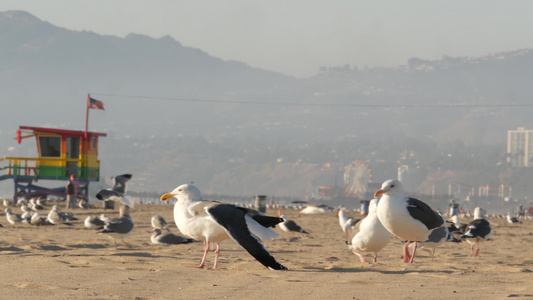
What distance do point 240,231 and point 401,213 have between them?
268cm

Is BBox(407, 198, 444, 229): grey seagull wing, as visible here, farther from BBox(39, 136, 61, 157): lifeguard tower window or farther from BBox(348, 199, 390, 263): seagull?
BBox(39, 136, 61, 157): lifeguard tower window

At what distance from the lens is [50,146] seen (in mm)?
40344

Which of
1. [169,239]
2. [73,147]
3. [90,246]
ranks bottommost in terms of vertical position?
[90,246]

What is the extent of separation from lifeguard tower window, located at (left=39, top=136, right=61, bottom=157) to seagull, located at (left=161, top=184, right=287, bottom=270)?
31.7m

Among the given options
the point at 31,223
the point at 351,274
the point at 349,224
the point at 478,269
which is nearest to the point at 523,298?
the point at 351,274

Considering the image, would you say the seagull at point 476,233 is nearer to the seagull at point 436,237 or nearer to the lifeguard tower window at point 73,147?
the seagull at point 436,237

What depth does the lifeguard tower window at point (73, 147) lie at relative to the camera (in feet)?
131

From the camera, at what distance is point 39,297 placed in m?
6.62

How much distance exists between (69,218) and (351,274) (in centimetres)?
1457

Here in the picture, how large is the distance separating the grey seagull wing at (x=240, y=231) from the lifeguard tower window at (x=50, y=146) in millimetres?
32766

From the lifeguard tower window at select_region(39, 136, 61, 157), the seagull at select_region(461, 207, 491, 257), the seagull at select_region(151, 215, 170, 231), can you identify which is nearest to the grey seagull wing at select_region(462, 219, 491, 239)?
the seagull at select_region(461, 207, 491, 257)

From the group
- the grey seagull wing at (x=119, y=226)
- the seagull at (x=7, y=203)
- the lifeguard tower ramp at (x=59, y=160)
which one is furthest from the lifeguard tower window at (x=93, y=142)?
the grey seagull wing at (x=119, y=226)

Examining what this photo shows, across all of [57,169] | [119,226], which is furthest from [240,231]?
[57,169]

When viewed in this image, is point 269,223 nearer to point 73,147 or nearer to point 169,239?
point 169,239
